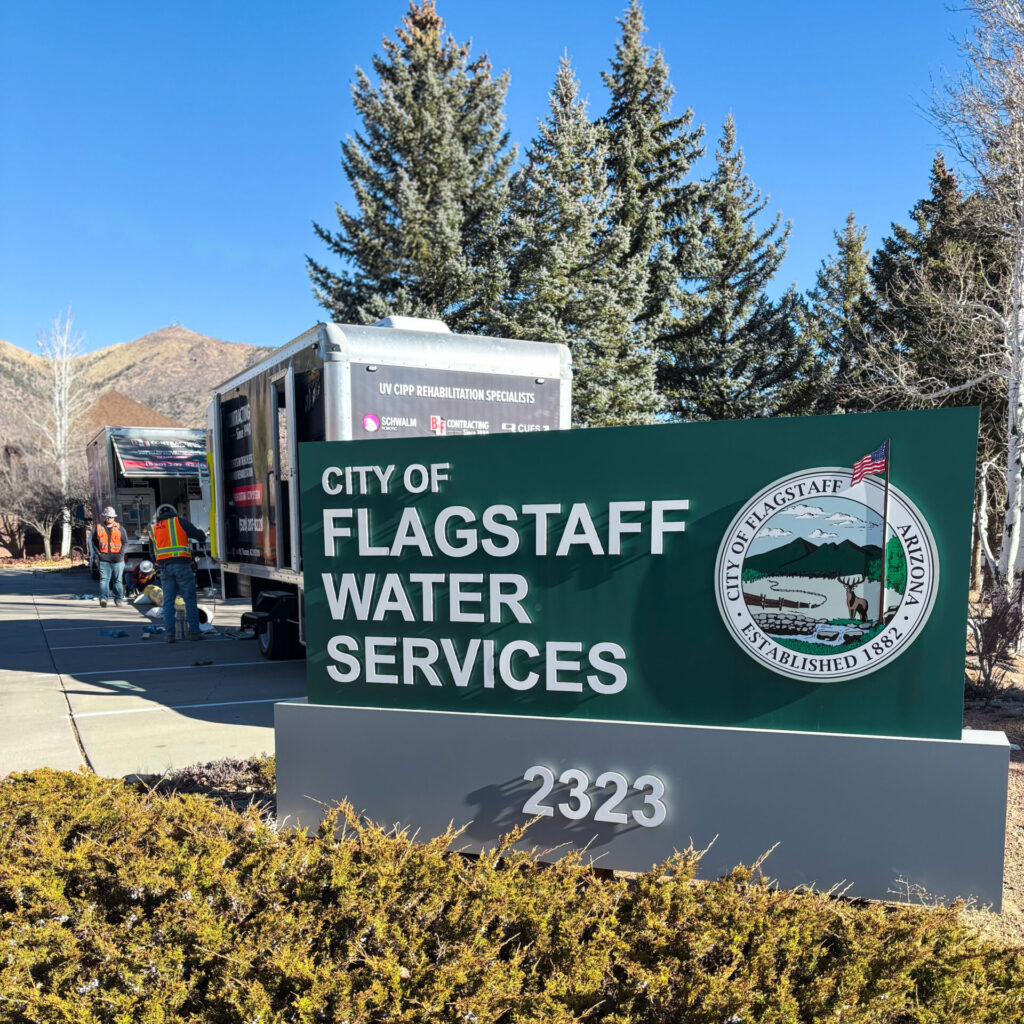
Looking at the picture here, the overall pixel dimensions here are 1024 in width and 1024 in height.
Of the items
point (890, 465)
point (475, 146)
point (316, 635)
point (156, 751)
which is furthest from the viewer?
point (475, 146)

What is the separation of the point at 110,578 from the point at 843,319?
25.8 m

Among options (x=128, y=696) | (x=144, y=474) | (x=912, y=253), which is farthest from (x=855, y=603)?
(x=912, y=253)

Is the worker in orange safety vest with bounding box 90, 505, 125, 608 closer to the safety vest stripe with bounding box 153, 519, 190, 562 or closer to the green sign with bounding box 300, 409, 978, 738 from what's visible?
the safety vest stripe with bounding box 153, 519, 190, 562

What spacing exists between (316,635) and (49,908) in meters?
1.43

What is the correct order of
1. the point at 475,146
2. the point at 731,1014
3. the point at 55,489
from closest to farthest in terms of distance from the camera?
1. the point at 731,1014
2. the point at 475,146
3. the point at 55,489

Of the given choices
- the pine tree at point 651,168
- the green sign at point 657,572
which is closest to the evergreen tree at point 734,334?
the pine tree at point 651,168

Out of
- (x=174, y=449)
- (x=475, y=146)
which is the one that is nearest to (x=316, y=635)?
(x=174, y=449)

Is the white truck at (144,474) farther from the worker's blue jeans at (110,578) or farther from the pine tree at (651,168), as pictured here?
the pine tree at (651,168)

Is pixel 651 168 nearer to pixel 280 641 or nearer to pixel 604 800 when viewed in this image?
pixel 280 641

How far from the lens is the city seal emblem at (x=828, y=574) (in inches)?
119

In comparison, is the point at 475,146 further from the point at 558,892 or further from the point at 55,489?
the point at 558,892

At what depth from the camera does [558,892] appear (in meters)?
2.83

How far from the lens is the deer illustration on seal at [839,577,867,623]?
10.1ft

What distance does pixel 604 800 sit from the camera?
3.41m
